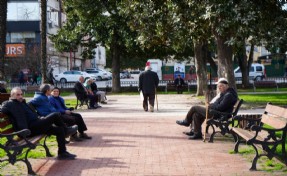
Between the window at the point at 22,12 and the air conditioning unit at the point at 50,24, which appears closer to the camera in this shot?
the window at the point at 22,12

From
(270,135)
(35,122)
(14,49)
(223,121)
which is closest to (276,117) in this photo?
(270,135)

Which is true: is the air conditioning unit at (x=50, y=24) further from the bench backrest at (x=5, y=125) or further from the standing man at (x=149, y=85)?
the bench backrest at (x=5, y=125)

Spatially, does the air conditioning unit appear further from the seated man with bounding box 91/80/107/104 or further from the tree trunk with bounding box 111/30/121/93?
the seated man with bounding box 91/80/107/104

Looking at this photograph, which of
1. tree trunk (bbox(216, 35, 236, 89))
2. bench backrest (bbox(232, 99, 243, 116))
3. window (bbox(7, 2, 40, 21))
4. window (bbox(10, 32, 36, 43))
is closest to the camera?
bench backrest (bbox(232, 99, 243, 116))

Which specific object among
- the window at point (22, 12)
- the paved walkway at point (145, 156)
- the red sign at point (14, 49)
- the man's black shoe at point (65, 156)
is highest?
the window at point (22, 12)

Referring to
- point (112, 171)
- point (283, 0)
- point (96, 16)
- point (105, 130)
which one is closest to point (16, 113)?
point (112, 171)

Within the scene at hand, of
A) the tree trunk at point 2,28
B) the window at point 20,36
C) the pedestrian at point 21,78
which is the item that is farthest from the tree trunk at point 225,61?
the window at point 20,36

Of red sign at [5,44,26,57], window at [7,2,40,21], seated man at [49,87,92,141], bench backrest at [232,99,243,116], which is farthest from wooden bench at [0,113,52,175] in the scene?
window at [7,2,40,21]

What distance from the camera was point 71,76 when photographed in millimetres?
54844

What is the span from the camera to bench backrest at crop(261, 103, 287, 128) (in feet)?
26.5

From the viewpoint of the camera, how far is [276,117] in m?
8.58

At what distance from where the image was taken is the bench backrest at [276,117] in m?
8.09

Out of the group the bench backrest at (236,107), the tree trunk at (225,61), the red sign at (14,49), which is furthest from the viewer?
the red sign at (14,49)

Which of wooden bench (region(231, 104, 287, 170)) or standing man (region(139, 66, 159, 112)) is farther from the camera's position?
standing man (region(139, 66, 159, 112))
